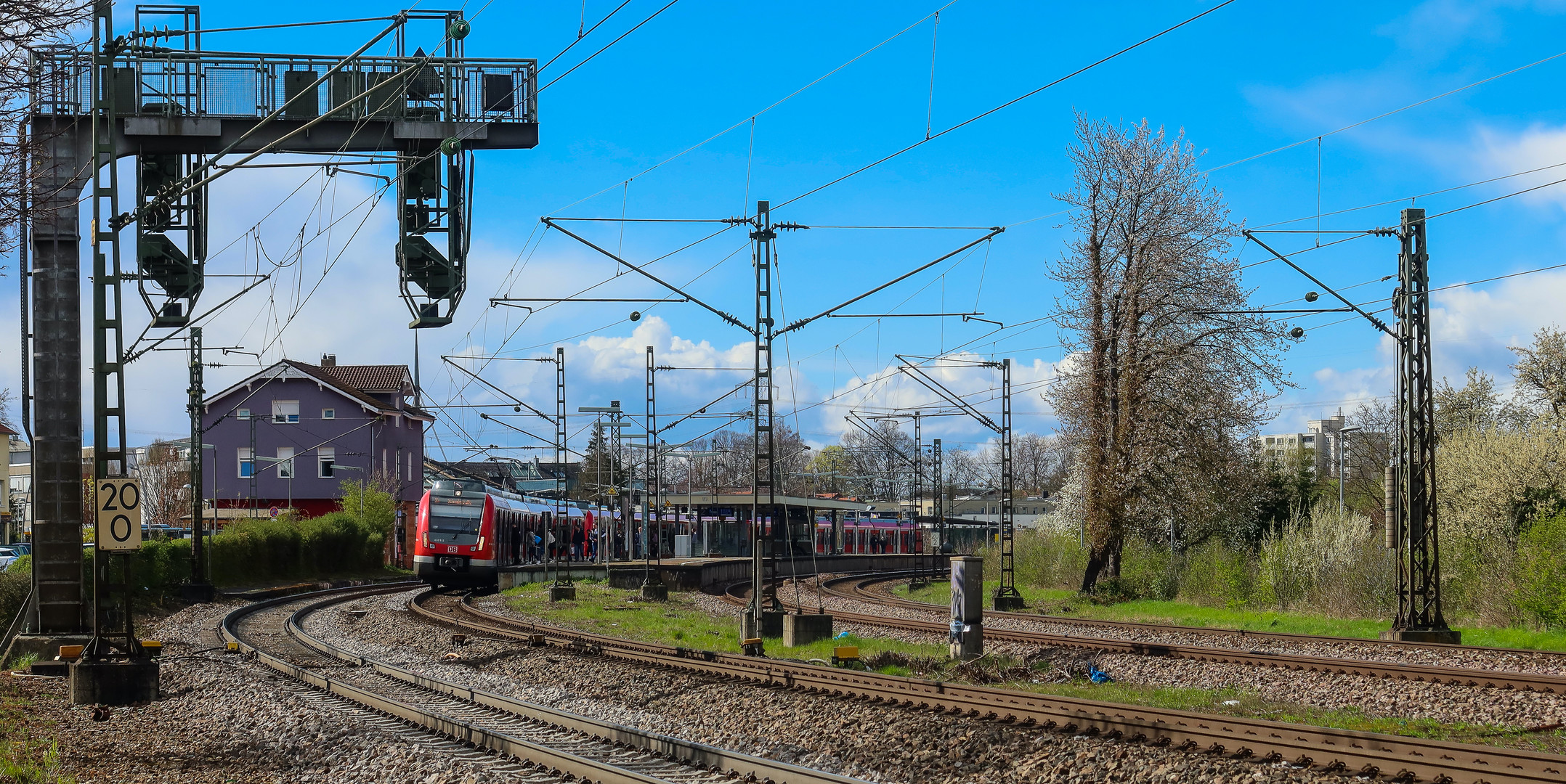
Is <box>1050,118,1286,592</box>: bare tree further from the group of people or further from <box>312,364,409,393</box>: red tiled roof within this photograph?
<box>312,364,409,393</box>: red tiled roof

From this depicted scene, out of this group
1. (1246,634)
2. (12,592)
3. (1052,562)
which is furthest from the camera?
(1052,562)

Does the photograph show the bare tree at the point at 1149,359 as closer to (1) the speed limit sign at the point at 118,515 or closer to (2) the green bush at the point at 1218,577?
(2) the green bush at the point at 1218,577

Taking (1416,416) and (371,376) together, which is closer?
(1416,416)

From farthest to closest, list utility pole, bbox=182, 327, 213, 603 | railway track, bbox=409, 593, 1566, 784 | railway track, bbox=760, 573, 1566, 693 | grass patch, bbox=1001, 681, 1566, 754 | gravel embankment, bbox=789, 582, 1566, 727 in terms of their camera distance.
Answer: utility pole, bbox=182, 327, 213, 603
railway track, bbox=760, 573, 1566, 693
gravel embankment, bbox=789, 582, 1566, 727
grass patch, bbox=1001, 681, 1566, 754
railway track, bbox=409, 593, 1566, 784

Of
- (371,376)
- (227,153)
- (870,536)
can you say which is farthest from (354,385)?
(227,153)

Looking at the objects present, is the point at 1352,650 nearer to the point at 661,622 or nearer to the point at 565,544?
the point at 661,622

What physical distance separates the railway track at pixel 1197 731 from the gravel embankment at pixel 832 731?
9.6 inches

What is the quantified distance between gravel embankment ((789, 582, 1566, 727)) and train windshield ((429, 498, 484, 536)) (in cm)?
2039

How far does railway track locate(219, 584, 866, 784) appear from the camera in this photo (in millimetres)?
8930

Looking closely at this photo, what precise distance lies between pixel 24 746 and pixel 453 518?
24398 millimetres

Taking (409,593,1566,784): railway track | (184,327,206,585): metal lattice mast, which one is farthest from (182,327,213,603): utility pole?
(409,593,1566,784): railway track

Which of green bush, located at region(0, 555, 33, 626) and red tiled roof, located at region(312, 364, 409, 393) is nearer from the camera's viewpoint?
green bush, located at region(0, 555, 33, 626)

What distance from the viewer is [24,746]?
35.0ft

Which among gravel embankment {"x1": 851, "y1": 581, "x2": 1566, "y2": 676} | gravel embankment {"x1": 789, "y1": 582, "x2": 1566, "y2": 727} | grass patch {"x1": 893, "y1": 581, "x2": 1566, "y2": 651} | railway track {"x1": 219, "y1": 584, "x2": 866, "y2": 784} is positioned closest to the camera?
railway track {"x1": 219, "y1": 584, "x2": 866, "y2": 784}
